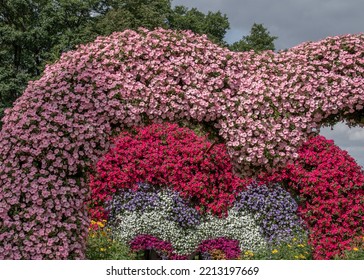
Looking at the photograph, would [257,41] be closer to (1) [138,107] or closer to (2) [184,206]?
(2) [184,206]

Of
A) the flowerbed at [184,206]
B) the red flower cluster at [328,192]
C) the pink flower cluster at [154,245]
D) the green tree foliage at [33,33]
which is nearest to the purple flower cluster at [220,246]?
the flowerbed at [184,206]

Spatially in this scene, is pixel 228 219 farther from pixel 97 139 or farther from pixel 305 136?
pixel 97 139

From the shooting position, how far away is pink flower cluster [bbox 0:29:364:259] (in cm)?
574

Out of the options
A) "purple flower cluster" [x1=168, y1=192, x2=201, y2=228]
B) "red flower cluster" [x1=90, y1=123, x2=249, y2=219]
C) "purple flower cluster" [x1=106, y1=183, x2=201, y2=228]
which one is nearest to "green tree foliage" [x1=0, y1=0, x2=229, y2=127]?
"red flower cluster" [x1=90, y1=123, x2=249, y2=219]

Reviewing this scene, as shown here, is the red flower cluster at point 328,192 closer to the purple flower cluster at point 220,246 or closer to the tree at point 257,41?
the purple flower cluster at point 220,246

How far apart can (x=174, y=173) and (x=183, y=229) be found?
42.0 inches

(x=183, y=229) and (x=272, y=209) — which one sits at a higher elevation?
(x=272, y=209)

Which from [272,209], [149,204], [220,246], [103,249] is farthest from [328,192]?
[103,249]

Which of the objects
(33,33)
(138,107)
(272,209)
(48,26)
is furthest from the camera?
(48,26)

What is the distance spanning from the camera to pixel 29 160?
18.8 ft

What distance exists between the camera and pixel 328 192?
11695mm

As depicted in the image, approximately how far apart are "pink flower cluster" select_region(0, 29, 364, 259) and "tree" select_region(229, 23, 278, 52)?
798 inches

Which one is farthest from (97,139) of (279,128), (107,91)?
(279,128)

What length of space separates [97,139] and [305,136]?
2135mm
